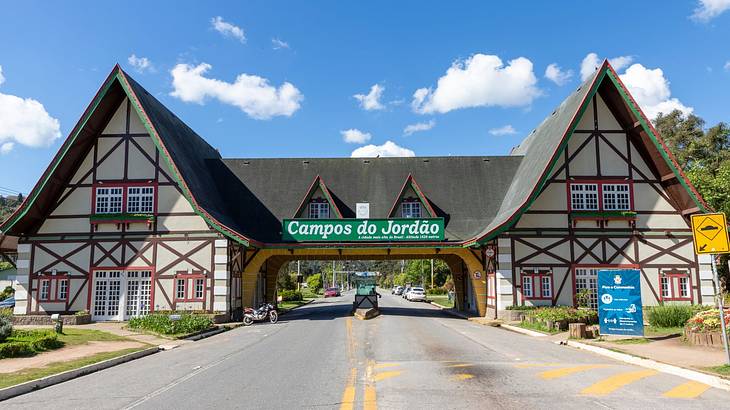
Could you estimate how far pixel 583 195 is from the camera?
27531 mm

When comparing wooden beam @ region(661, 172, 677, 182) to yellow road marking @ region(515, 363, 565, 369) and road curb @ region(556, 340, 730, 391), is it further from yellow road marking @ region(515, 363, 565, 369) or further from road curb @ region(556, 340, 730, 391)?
yellow road marking @ region(515, 363, 565, 369)

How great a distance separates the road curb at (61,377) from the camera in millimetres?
9898

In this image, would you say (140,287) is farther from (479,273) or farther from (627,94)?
(627,94)

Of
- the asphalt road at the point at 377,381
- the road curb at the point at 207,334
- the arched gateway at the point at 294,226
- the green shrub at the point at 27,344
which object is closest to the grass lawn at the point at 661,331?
the asphalt road at the point at 377,381

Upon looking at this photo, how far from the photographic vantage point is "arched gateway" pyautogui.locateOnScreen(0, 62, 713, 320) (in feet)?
86.7

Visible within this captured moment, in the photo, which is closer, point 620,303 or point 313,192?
point 620,303

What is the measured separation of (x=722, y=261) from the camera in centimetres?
3350

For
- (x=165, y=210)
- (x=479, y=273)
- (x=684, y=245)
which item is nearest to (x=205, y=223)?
(x=165, y=210)

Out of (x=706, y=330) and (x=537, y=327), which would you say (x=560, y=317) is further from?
(x=706, y=330)

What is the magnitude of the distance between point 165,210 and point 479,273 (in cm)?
1718

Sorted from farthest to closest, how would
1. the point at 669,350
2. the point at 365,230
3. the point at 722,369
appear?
the point at 365,230, the point at 669,350, the point at 722,369

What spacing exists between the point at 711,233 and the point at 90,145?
1083 inches

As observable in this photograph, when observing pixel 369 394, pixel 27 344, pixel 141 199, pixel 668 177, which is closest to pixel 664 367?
pixel 369 394

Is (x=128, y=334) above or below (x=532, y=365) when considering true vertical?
below
